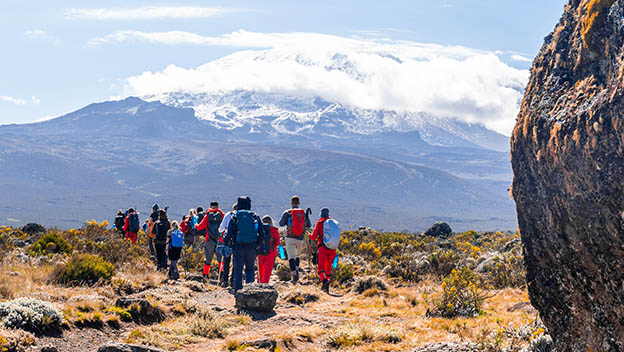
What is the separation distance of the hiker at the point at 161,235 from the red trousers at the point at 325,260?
3.95 meters

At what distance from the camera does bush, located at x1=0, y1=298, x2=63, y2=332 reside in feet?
22.5

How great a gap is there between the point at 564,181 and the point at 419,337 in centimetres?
422

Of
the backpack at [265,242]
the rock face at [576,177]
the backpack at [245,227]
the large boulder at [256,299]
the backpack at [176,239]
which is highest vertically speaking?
the rock face at [576,177]

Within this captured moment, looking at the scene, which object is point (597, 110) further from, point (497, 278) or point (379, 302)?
point (497, 278)

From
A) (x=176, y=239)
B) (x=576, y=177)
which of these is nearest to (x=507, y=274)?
(x=176, y=239)

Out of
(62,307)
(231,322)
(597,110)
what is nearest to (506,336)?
(597,110)

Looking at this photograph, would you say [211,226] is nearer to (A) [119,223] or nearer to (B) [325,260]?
(B) [325,260]

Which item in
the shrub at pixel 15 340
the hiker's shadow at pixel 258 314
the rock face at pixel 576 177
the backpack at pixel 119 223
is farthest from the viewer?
the backpack at pixel 119 223

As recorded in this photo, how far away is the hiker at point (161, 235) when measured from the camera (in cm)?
1366

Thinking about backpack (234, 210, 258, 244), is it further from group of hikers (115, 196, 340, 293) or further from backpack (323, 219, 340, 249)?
backpack (323, 219, 340, 249)

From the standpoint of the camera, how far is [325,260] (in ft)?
40.9

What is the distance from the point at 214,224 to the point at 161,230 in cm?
127

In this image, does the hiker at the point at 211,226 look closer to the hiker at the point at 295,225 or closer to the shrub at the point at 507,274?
the hiker at the point at 295,225

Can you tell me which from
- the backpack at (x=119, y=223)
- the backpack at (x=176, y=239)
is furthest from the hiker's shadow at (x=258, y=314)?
the backpack at (x=119, y=223)
